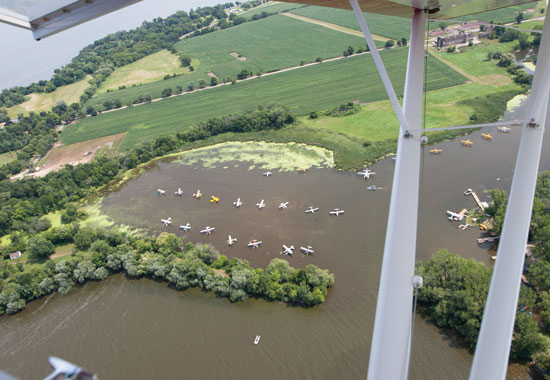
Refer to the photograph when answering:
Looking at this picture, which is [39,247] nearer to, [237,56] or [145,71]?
[145,71]

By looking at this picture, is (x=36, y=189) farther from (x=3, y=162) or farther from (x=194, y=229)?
(x=194, y=229)

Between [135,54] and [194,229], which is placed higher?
[135,54]

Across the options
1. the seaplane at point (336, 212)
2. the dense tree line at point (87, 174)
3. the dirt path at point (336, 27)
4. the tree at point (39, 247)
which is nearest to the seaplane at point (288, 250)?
the seaplane at point (336, 212)

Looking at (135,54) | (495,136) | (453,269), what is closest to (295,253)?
(453,269)

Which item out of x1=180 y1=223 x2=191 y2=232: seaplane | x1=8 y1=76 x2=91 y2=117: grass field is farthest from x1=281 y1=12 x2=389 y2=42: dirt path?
x1=180 y1=223 x2=191 y2=232: seaplane

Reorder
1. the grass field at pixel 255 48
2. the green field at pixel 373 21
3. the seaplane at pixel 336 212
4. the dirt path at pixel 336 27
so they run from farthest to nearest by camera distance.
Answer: the green field at pixel 373 21 < the dirt path at pixel 336 27 < the grass field at pixel 255 48 < the seaplane at pixel 336 212

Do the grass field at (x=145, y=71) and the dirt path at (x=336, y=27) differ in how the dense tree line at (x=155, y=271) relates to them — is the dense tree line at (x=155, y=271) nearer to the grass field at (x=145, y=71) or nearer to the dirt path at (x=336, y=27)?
the grass field at (x=145, y=71)

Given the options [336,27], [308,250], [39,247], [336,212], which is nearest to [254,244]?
[308,250]
